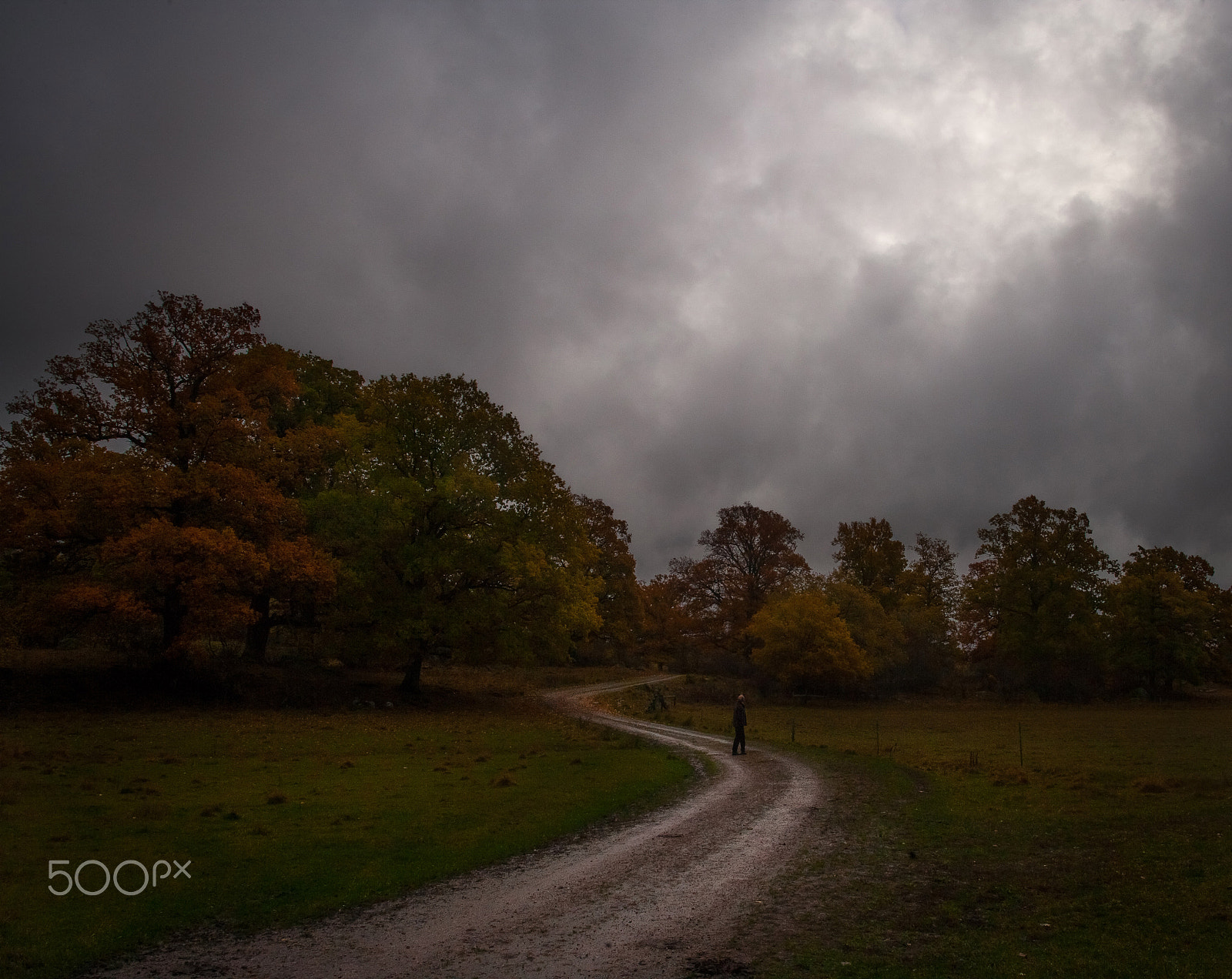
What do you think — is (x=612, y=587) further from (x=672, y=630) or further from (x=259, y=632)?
(x=259, y=632)

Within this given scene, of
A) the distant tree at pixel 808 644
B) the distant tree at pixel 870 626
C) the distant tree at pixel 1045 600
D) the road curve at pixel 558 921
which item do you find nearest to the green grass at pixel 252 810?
the road curve at pixel 558 921

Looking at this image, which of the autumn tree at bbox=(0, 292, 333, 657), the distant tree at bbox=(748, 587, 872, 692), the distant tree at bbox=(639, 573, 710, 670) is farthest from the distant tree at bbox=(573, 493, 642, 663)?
the autumn tree at bbox=(0, 292, 333, 657)

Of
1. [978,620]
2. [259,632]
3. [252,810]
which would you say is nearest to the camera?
[252,810]

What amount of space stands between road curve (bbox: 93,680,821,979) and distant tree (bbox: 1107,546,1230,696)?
64.1m

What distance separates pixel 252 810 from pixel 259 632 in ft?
83.9

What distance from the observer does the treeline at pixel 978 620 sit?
6131 cm

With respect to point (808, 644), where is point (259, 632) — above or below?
below

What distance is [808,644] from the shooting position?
58.4 m

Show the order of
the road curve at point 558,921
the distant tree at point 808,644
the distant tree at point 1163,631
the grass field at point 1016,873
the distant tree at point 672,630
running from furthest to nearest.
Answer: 1. the distant tree at point 672,630
2. the distant tree at point 1163,631
3. the distant tree at point 808,644
4. the grass field at point 1016,873
5. the road curve at point 558,921

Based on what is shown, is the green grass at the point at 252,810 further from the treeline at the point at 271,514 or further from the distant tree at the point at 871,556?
the distant tree at the point at 871,556

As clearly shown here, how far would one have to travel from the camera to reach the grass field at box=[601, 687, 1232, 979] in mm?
7930

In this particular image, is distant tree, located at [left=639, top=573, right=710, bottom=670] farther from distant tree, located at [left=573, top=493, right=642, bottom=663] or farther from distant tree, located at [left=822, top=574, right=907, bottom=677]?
distant tree, located at [left=822, top=574, right=907, bottom=677]

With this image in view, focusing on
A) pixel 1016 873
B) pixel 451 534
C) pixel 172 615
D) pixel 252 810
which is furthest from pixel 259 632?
pixel 1016 873

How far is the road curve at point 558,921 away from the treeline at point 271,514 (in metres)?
19.8
